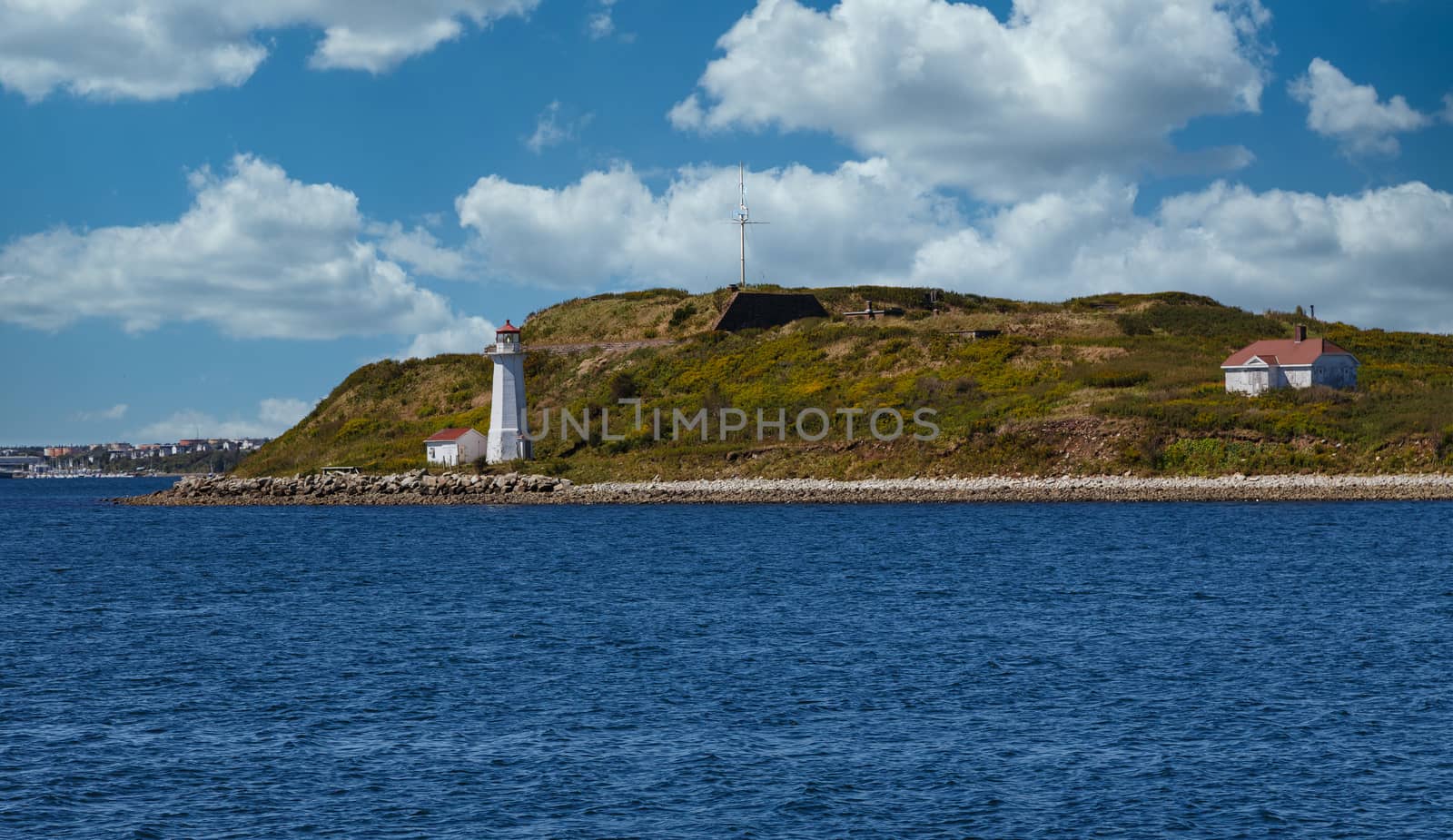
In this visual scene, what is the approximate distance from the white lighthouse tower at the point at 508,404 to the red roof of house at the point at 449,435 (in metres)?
2.25

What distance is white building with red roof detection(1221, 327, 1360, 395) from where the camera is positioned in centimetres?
7500

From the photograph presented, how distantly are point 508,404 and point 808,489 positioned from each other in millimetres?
19380

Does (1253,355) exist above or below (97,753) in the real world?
above

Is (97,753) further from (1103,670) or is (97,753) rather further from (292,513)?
(292,513)

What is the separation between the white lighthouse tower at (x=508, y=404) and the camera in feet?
262

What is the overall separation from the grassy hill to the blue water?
72.4 feet

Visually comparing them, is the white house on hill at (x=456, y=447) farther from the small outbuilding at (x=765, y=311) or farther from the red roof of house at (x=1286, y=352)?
the red roof of house at (x=1286, y=352)

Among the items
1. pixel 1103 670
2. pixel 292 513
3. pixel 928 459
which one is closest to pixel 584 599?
pixel 1103 670

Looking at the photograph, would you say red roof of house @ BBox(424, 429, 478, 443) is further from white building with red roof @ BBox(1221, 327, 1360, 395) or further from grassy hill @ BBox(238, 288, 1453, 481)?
white building with red roof @ BBox(1221, 327, 1360, 395)

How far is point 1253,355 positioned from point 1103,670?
2168 inches

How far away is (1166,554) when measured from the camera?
44.8 metres

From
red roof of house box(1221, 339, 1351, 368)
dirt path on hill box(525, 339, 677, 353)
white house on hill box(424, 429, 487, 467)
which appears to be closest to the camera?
red roof of house box(1221, 339, 1351, 368)

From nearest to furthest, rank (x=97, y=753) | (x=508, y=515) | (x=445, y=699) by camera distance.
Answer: (x=97, y=753)
(x=445, y=699)
(x=508, y=515)

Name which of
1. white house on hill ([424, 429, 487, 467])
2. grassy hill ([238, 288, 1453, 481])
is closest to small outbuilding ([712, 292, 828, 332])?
grassy hill ([238, 288, 1453, 481])
